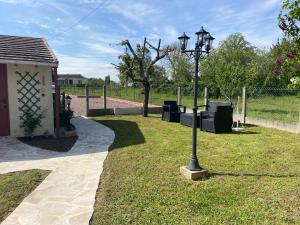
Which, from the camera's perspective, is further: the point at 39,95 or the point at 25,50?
the point at 25,50

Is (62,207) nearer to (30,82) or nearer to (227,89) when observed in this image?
(30,82)

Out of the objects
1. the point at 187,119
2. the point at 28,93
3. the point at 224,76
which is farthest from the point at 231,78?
the point at 28,93

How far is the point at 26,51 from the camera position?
9016mm

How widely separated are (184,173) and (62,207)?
7.04 feet

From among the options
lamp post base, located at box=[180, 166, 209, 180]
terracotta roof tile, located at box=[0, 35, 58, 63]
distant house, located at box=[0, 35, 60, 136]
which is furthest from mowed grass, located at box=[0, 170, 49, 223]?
terracotta roof tile, located at box=[0, 35, 58, 63]

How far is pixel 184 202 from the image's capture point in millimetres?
4086

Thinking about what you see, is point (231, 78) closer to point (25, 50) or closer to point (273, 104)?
point (273, 104)

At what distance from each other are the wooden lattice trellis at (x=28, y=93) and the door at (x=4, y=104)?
1.13 ft

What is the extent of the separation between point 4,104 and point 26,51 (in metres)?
1.79

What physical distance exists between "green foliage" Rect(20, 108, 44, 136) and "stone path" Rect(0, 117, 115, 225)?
0.48 meters

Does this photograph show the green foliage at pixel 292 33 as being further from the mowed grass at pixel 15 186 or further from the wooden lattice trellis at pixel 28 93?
the wooden lattice trellis at pixel 28 93

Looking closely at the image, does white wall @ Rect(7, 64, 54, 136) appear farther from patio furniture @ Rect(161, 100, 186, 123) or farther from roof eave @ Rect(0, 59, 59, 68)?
patio furniture @ Rect(161, 100, 186, 123)

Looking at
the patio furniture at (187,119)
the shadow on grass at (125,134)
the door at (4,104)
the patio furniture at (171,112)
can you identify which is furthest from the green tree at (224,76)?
the door at (4,104)

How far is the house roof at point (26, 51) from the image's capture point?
26.8 ft
